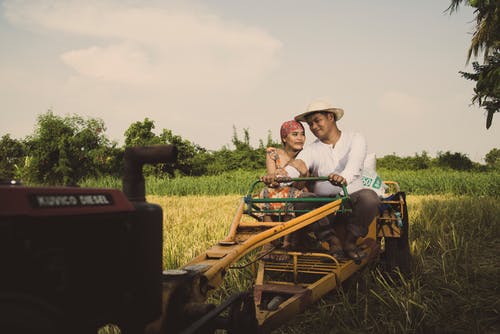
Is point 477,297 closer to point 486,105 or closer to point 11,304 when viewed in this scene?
point 11,304

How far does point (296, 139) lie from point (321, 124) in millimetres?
583

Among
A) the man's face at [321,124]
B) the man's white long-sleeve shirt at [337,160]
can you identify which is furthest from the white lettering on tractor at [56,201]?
the man's face at [321,124]

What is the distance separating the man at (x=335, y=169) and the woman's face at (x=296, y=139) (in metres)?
0.27

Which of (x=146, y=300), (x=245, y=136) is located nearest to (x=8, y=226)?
(x=146, y=300)

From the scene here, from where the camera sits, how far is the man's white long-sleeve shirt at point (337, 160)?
14.5 ft

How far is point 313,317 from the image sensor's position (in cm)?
373

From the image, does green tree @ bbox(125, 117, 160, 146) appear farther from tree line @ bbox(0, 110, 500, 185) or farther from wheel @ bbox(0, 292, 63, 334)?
wheel @ bbox(0, 292, 63, 334)

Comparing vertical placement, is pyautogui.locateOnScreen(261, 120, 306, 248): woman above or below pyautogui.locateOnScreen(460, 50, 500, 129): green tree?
below

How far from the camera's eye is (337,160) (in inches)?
186

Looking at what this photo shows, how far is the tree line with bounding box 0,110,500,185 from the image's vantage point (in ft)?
106

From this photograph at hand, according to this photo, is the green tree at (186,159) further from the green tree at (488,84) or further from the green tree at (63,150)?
the green tree at (488,84)

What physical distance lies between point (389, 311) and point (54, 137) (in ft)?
160

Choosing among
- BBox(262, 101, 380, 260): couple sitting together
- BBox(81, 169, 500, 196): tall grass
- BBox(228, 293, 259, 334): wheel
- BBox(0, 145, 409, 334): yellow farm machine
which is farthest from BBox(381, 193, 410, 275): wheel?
BBox(81, 169, 500, 196): tall grass

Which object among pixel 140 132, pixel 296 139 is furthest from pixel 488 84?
pixel 140 132
